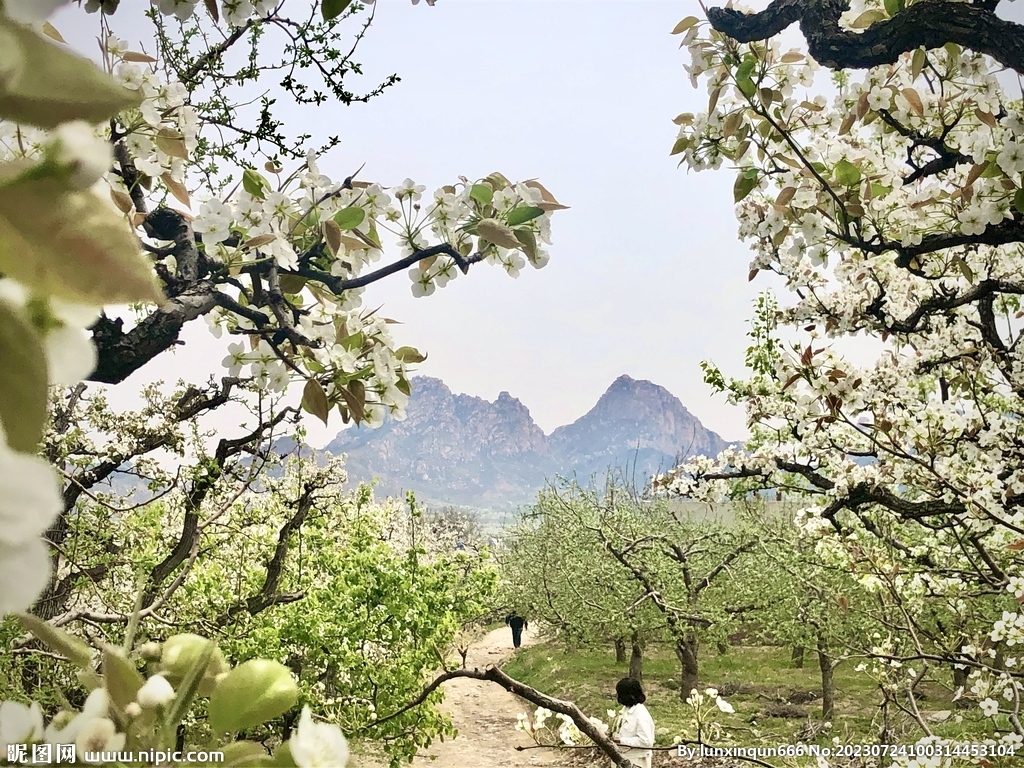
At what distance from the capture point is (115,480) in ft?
12.5

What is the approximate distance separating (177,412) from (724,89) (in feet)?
10.6

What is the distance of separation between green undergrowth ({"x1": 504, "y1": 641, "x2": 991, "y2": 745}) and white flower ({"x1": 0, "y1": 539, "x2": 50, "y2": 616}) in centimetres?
631

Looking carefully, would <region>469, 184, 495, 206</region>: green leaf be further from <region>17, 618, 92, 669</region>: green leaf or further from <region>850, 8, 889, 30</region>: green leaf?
<region>850, 8, 889, 30</region>: green leaf

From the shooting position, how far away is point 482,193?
0.92 metres

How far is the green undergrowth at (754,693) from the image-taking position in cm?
699

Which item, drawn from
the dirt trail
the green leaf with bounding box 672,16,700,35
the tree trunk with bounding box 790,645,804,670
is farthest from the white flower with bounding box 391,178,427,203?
the tree trunk with bounding box 790,645,804,670

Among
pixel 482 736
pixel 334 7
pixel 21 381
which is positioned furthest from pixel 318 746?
pixel 482 736

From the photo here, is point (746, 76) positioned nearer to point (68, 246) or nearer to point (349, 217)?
point (349, 217)

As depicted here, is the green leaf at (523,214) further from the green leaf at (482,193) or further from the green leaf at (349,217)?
the green leaf at (349,217)

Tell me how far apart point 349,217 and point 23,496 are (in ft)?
2.72

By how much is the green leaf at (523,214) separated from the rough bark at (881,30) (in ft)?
2.87

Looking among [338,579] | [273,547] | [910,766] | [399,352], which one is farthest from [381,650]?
[399,352]

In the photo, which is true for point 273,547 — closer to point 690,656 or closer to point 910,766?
point 910,766

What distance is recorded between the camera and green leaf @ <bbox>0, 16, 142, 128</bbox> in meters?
0.13
